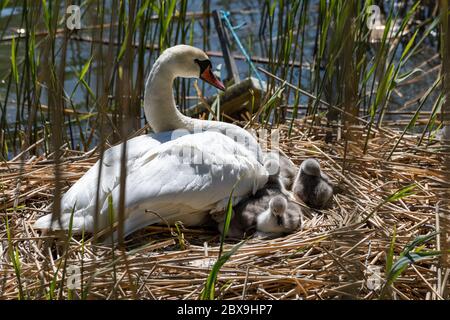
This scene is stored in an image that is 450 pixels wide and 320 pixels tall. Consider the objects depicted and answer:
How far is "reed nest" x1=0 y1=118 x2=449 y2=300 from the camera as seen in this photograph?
131 inches

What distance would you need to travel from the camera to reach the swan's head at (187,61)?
4398 mm

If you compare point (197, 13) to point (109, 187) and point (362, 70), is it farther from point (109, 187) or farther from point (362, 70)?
point (109, 187)

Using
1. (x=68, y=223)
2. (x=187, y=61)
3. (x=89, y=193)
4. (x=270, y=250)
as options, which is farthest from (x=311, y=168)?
(x=68, y=223)

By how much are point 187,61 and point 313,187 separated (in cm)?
100

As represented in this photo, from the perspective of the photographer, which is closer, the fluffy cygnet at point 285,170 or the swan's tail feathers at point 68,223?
the swan's tail feathers at point 68,223

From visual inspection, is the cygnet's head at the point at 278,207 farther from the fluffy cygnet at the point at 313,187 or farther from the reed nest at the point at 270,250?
the fluffy cygnet at the point at 313,187

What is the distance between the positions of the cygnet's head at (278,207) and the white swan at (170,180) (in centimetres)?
22

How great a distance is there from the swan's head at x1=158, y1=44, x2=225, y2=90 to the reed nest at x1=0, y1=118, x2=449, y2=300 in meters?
0.75

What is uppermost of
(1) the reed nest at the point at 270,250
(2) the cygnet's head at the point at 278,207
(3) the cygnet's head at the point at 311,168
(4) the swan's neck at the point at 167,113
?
(4) the swan's neck at the point at 167,113

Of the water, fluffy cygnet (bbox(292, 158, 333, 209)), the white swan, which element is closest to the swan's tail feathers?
the white swan

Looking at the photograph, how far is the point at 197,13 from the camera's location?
28.7ft

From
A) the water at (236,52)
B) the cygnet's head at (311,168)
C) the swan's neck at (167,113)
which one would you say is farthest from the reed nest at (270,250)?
the water at (236,52)
